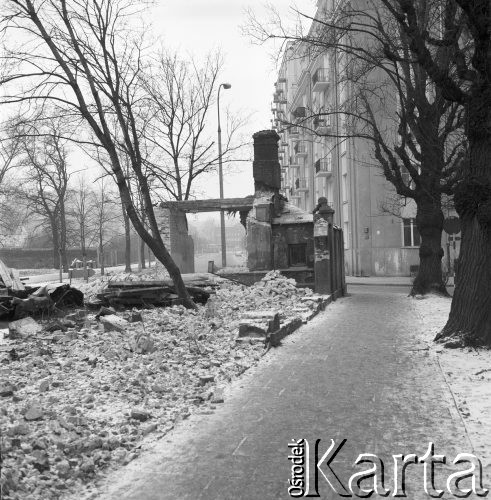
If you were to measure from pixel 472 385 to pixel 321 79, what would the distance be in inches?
1540

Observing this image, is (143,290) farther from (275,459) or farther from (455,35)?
(275,459)

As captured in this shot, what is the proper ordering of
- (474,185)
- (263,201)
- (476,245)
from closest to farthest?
(474,185) < (476,245) < (263,201)

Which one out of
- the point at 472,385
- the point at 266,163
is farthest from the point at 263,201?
the point at 472,385

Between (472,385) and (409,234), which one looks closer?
(472,385)

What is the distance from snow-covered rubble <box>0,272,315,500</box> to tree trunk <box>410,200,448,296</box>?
10.5 m

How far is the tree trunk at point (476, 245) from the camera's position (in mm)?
9477

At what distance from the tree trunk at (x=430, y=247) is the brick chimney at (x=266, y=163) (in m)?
7.41

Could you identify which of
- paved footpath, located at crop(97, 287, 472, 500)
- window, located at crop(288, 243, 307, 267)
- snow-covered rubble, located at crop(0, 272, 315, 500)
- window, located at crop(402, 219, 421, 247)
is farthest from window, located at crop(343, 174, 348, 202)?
paved footpath, located at crop(97, 287, 472, 500)

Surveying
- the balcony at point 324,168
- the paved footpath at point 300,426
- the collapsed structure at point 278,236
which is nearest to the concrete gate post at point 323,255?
the collapsed structure at point 278,236

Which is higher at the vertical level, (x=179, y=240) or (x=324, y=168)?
(x=324, y=168)

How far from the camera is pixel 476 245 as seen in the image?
9766 millimetres

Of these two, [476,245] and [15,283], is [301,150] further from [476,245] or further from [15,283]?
[476,245]

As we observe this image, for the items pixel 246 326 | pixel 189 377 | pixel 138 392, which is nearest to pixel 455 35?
pixel 246 326

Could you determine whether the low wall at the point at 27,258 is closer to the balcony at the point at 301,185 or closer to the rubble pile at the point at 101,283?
the balcony at the point at 301,185
